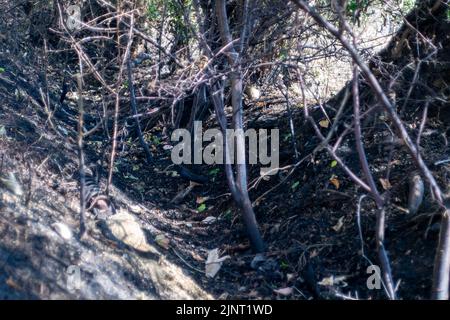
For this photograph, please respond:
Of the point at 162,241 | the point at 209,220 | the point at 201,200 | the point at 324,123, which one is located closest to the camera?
the point at 162,241

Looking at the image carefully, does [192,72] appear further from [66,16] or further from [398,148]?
[66,16]

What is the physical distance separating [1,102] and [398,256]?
407 centimetres

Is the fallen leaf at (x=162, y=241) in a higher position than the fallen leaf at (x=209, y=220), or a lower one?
lower

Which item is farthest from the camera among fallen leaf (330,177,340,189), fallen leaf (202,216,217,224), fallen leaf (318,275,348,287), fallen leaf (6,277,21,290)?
fallen leaf (202,216,217,224)

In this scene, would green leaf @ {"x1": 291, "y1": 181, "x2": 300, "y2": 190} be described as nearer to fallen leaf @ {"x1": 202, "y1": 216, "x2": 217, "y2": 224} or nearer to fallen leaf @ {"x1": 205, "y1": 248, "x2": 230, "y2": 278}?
fallen leaf @ {"x1": 202, "y1": 216, "x2": 217, "y2": 224}

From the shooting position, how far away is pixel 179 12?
6223 mm

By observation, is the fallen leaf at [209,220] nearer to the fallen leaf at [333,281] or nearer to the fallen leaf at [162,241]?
the fallen leaf at [162,241]

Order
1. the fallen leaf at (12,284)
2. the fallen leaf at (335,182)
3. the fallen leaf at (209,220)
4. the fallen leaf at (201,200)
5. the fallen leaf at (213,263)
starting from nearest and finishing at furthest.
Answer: the fallen leaf at (12,284) < the fallen leaf at (213,263) < the fallen leaf at (335,182) < the fallen leaf at (209,220) < the fallen leaf at (201,200)

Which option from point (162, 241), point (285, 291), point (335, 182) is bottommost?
point (285, 291)

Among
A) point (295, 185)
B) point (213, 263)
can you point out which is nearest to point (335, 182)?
point (295, 185)

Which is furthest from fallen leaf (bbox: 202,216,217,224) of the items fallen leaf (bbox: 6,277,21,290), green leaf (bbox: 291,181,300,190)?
fallen leaf (bbox: 6,277,21,290)

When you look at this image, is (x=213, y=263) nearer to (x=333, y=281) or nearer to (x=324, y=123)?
(x=333, y=281)

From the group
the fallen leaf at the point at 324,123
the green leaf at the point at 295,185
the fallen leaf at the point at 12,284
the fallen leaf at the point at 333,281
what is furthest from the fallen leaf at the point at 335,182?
the fallen leaf at the point at 12,284
